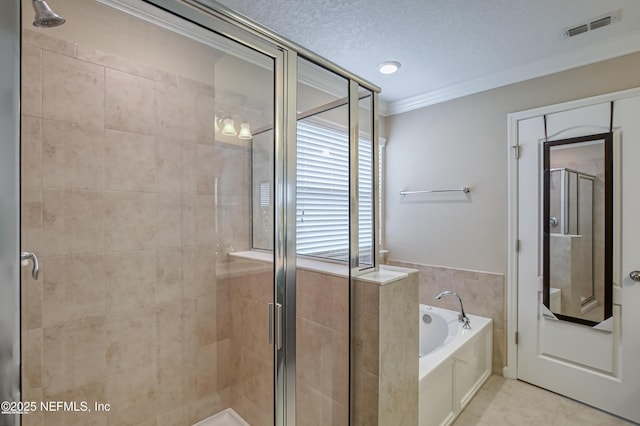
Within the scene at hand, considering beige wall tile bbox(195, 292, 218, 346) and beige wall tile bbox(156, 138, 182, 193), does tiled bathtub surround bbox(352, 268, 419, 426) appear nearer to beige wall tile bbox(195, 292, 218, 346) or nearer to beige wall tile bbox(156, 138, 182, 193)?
beige wall tile bbox(195, 292, 218, 346)

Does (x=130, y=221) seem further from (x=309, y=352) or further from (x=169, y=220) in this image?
(x=309, y=352)

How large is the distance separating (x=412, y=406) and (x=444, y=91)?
2.59 m

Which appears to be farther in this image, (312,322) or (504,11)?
(504,11)

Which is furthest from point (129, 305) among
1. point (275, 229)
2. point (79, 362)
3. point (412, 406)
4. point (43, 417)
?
point (412, 406)

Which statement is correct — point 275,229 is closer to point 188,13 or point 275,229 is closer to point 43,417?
point 188,13

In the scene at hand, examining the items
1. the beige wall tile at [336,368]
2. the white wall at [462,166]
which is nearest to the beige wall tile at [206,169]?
the beige wall tile at [336,368]

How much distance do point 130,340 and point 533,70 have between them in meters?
3.35

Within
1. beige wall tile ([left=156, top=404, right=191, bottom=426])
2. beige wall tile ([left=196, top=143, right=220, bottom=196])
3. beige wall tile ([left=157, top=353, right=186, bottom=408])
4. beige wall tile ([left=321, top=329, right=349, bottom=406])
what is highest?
beige wall tile ([left=196, top=143, right=220, bottom=196])

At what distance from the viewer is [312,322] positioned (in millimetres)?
1529

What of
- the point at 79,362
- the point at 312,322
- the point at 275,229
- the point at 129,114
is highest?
the point at 129,114

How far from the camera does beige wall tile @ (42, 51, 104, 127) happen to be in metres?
1.39

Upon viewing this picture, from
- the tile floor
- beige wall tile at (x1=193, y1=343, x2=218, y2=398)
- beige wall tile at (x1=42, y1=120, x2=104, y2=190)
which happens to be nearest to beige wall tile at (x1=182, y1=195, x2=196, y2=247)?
beige wall tile at (x1=42, y1=120, x2=104, y2=190)

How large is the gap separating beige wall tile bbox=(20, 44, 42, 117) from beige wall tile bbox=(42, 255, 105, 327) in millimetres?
665

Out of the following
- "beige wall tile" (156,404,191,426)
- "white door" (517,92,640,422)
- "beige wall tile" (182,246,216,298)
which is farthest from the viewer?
"white door" (517,92,640,422)
